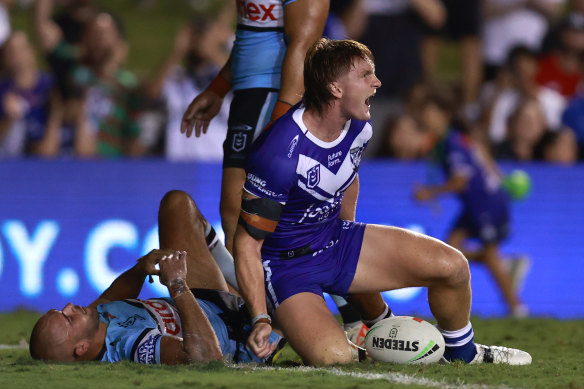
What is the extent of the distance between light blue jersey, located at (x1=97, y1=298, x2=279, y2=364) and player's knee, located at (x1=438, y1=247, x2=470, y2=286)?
103cm

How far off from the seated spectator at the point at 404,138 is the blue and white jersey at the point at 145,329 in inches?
186

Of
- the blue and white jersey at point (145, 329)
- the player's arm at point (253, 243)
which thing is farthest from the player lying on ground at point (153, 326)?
the player's arm at point (253, 243)

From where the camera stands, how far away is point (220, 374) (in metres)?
4.60

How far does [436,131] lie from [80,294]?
4019mm

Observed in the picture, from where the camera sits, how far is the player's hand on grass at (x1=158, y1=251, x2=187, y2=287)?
492 cm

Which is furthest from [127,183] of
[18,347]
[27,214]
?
[18,347]

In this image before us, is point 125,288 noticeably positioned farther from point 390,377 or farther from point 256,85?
point 390,377

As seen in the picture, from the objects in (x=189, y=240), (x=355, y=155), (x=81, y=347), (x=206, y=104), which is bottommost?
(x=81, y=347)

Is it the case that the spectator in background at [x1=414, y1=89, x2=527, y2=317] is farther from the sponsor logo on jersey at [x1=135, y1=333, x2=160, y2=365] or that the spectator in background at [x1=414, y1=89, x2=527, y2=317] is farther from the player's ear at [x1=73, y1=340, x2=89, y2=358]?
the player's ear at [x1=73, y1=340, x2=89, y2=358]

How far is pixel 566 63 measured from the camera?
11.0 meters

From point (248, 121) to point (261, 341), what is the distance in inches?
67.7

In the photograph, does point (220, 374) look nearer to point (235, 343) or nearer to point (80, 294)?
point (235, 343)

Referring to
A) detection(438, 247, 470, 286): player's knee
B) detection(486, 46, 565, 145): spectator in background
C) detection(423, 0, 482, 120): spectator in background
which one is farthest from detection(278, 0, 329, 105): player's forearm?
detection(423, 0, 482, 120): spectator in background

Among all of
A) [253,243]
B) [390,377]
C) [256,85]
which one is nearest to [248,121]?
[256,85]
